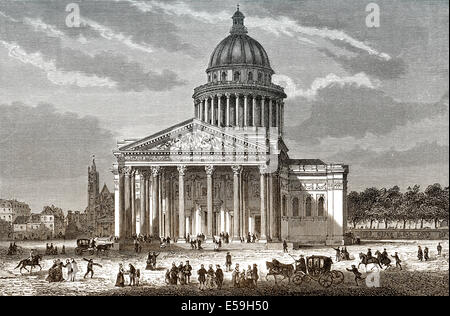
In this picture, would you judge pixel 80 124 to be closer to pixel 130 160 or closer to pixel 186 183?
pixel 130 160

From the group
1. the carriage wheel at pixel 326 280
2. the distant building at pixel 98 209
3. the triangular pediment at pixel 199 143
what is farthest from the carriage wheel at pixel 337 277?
the triangular pediment at pixel 199 143

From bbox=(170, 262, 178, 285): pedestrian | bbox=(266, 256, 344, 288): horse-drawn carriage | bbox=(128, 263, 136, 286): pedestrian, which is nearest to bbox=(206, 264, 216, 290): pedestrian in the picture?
bbox=(170, 262, 178, 285): pedestrian

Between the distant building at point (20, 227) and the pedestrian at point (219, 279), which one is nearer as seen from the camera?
the pedestrian at point (219, 279)

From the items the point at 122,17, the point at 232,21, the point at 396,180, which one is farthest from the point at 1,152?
the point at 396,180

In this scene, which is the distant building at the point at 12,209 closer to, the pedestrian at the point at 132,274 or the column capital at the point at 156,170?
the pedestrian at the point at 132,274

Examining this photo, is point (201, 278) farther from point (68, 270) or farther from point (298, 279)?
point (68, 270)
